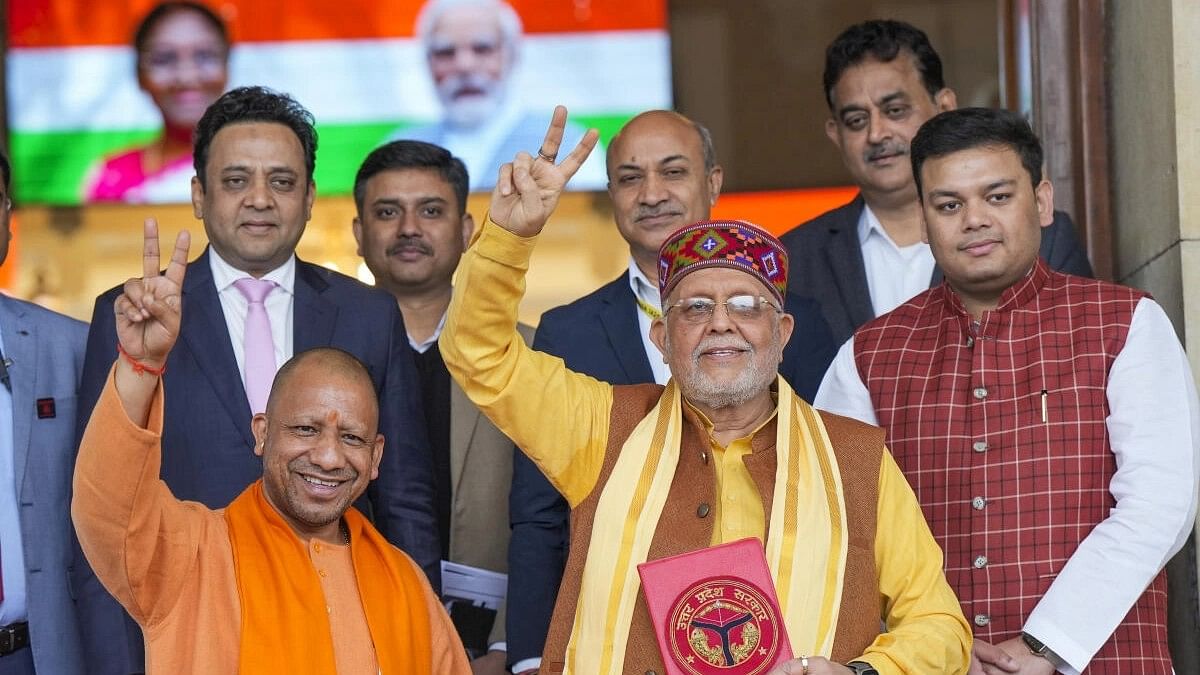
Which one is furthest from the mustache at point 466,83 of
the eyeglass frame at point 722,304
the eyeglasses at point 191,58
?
the eyeglass frame at point 722,304

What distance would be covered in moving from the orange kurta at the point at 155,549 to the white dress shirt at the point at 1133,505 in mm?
1481

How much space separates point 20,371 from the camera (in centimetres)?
424

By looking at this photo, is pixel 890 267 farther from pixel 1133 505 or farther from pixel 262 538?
pixel 262 538

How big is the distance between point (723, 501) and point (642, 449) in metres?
0.20


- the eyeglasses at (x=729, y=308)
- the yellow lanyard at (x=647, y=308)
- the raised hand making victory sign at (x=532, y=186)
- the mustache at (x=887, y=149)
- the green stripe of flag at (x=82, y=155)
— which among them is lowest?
the eyeglasses at (x=729, y=308)

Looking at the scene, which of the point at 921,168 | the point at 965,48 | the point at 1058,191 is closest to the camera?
the point at 921,168

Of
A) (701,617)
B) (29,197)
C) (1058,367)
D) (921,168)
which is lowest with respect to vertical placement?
(701,617)


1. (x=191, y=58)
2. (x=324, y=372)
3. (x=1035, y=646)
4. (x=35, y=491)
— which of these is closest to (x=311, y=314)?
(x=324, y=372)

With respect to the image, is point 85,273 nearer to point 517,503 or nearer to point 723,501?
point 517,503

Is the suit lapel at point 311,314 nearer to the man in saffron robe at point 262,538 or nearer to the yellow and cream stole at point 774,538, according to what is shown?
the man in saffron robe at point 262,538

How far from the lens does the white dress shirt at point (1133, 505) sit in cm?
349

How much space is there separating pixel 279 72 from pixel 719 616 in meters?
5.18

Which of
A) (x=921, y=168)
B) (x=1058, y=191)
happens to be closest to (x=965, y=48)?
(x=1058, y=191)

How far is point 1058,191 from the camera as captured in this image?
5.18m
